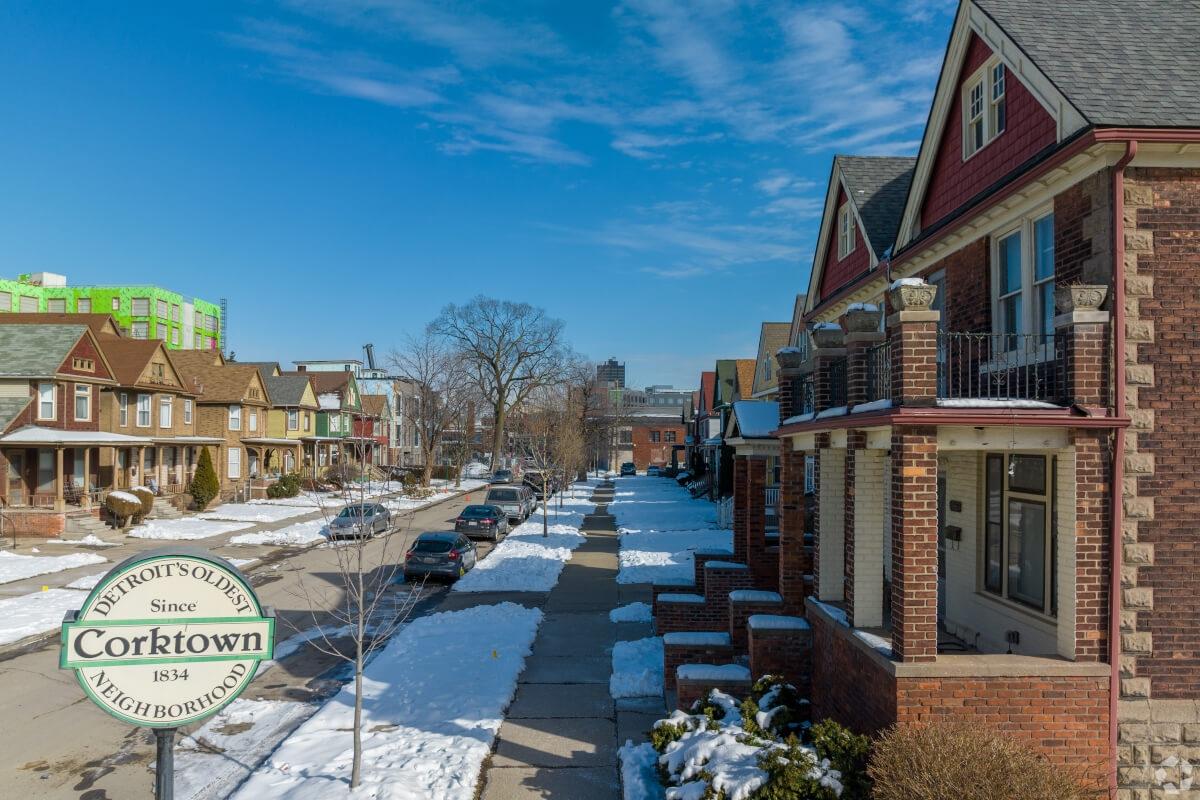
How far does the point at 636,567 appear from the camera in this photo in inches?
902

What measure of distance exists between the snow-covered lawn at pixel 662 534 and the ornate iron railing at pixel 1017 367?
7538 mm

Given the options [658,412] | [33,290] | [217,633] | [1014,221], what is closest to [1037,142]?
[1014,221]

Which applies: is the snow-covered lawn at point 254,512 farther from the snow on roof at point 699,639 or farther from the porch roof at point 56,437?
the snow on roof at point 699,639

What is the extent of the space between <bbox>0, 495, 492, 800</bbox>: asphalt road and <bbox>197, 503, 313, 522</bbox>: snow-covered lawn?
1838cm

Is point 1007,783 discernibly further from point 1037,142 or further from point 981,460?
point 1037,142

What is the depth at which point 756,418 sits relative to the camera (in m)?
15.7

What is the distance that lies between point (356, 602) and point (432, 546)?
129 inches

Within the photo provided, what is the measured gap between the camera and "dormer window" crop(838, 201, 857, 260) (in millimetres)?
16047

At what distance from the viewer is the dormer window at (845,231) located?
52.6 feet

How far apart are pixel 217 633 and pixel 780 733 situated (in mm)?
6392

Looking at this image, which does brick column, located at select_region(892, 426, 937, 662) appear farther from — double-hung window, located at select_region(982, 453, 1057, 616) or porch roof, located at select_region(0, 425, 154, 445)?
porch roof, located at select_region(0, 425, 154, 445)

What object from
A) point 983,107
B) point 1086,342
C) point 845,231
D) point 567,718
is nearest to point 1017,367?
point 1086,342

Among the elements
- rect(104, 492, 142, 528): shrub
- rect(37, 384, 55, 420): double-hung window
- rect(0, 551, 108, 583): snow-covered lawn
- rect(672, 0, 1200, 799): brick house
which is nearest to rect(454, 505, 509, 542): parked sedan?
rect(0, 551, 108, 583): snow-covered lawn

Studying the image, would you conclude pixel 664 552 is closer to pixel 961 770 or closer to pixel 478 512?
pixel 478 512
